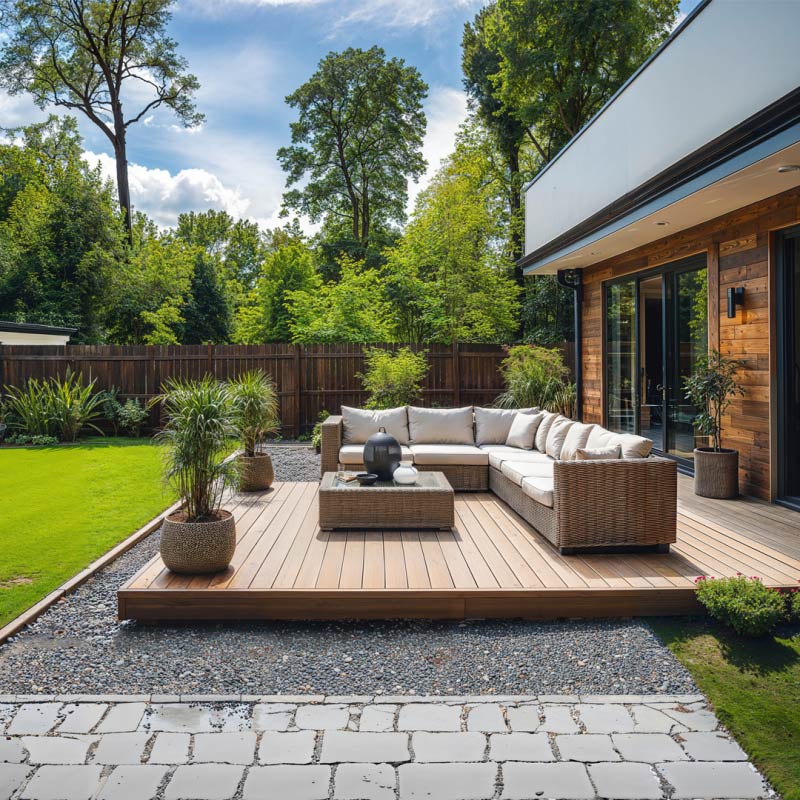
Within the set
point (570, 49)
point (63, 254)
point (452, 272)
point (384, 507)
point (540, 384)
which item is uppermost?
point (570, 49)

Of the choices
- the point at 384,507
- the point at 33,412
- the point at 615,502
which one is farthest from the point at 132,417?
the point at 615,502

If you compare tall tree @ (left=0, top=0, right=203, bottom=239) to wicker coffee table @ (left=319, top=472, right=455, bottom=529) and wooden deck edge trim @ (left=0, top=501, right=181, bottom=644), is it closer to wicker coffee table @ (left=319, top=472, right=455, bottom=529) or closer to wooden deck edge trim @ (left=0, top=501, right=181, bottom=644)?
wooden deck edge trim @ (left=0, top=501, right=181, bottom=644)

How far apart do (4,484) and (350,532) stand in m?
4.60

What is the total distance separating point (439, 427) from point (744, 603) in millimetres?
4148

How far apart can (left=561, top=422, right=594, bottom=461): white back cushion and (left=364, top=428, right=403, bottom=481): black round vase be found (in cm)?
137

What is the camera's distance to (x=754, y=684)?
2832 millimetres

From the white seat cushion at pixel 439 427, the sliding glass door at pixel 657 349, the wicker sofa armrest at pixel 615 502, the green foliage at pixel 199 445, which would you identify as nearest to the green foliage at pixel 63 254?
the white seat cushion at pixel 439 427

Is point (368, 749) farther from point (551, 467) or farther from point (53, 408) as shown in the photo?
point (53, 408)

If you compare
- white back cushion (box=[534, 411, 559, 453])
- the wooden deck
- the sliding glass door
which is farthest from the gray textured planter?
white back cushion (box=[534, 411, 559, 453])

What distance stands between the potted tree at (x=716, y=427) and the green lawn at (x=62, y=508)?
4762mm

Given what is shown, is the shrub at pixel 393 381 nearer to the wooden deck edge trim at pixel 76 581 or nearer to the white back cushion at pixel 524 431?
the white back cushion at pixel 524 431

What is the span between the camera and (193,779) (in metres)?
2.20

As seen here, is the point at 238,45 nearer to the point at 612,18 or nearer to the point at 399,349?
the point at 399,349

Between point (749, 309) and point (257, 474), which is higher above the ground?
point (749, 309)
